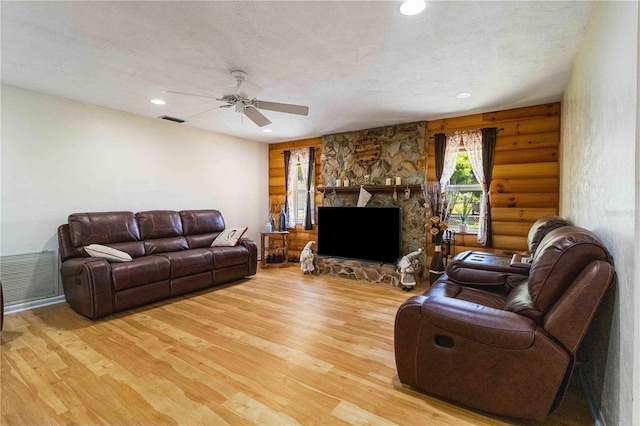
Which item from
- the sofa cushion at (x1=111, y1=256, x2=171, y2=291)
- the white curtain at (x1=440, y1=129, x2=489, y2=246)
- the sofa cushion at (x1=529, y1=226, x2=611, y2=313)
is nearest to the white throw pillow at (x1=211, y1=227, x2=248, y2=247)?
the sofa cushion at (x1=111, y1=256, x2=171, y2=291)

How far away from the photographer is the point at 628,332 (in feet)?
4.28

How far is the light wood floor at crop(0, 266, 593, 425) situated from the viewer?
5.83ft

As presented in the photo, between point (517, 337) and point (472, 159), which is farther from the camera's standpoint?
Result: point (472, 159)

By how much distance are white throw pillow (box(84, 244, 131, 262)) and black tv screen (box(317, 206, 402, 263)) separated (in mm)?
3068

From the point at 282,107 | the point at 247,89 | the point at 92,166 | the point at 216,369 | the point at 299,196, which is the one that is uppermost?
the point at 247,89

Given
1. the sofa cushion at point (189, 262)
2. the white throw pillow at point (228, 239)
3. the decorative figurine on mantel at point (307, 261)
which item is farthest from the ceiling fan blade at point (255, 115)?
the decorative figurine on mantel at point (307, 261)

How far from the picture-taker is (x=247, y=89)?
9.47ft

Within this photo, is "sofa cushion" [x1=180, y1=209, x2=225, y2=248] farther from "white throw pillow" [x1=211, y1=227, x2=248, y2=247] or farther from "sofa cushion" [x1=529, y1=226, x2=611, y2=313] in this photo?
"sofa cushion" [x1=529, y1=226, x2=611, y2=313]

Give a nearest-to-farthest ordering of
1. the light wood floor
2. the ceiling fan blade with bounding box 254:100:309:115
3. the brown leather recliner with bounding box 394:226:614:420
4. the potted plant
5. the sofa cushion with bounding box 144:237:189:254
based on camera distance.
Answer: the brown leather recliner with bounding box 394:226:614:420 < the light wood floor < the ceiling fan blade with bounding box 254:100:309:115 < the sofa cushion with bounding box 144:237:189:254 < the potted plant

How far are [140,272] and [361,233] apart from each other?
127 inches

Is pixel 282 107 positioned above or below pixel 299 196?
above

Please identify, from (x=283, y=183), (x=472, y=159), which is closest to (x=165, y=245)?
(x=283, y=183)

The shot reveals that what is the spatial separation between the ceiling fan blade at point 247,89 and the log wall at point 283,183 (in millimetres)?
2986

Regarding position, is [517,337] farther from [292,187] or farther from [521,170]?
[292,187]
